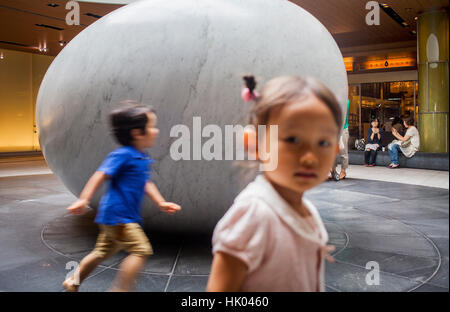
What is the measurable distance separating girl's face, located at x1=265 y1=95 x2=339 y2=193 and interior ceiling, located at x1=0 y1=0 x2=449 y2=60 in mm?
10588

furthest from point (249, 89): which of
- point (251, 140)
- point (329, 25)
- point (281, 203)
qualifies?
point (329, 25)

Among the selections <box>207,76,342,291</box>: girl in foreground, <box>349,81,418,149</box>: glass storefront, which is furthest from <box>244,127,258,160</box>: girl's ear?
<box>349,81,418,149</box>: glass storefront

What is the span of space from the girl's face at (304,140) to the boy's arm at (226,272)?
0.90 ft

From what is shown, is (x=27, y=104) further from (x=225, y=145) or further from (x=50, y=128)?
(x=225, y=145)

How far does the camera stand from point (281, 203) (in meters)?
1.23

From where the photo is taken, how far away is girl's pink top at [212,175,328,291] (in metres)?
1.16

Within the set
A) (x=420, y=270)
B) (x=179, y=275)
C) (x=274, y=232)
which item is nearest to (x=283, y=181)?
(x=274, y=232)

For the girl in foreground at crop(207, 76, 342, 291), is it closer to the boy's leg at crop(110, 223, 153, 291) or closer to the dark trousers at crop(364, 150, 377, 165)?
the boy's leg at crop(110, 223, 153, 291)

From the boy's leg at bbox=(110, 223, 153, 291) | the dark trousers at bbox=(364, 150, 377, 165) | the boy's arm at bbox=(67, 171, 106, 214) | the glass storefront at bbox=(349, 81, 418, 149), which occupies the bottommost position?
the boy's leg at bbox=(110, 223, 153, 291)

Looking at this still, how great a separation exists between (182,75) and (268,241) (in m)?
2.45

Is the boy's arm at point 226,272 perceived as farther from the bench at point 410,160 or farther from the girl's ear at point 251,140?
the bench at point 410,160

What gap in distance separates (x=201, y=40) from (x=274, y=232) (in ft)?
8.59

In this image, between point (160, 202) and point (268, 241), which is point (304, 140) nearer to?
point (268, 241)

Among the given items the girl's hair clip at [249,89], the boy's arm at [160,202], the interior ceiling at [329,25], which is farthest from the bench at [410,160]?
the girl's hair clip at [249,89]
